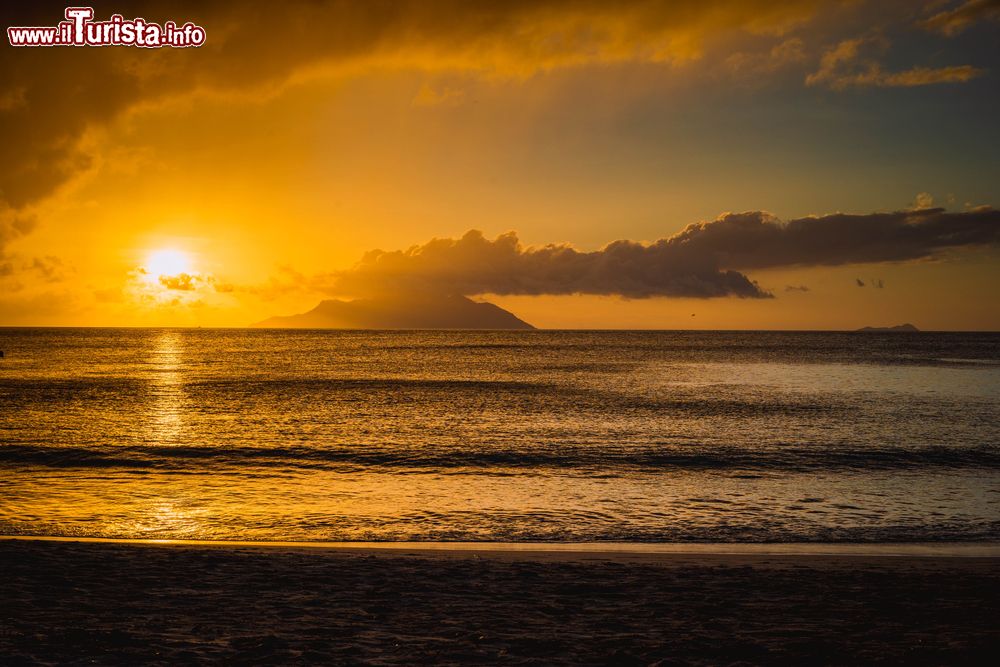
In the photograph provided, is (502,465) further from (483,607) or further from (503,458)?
(483,607)

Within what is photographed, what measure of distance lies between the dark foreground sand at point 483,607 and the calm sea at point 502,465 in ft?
9.91

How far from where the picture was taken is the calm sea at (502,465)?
62.8ft

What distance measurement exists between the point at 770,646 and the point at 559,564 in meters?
5.45

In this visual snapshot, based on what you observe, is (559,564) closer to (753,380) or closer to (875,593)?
(875,593)

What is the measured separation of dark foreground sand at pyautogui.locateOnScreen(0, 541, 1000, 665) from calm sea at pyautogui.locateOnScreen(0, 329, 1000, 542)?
302 cm

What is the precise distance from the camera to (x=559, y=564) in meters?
14.7

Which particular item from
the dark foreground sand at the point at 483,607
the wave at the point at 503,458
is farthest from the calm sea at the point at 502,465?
the dark foreground sand at the point at 483,607

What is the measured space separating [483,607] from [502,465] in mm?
18181

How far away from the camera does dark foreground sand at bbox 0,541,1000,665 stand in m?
9.57

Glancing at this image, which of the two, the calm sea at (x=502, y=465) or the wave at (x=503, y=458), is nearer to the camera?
the calm sea at (x=502, y=465)

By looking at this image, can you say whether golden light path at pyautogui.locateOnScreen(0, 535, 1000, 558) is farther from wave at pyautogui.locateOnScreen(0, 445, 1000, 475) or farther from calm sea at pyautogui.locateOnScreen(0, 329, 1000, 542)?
wave at pyautogui.locateOnScreen(0, 445, 1000, 475)

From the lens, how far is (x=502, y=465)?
97.9ft

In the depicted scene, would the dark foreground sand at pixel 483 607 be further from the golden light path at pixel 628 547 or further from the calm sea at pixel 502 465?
the calm sea at pixel 502 465

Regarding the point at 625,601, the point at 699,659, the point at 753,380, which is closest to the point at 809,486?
the point at 625,601
